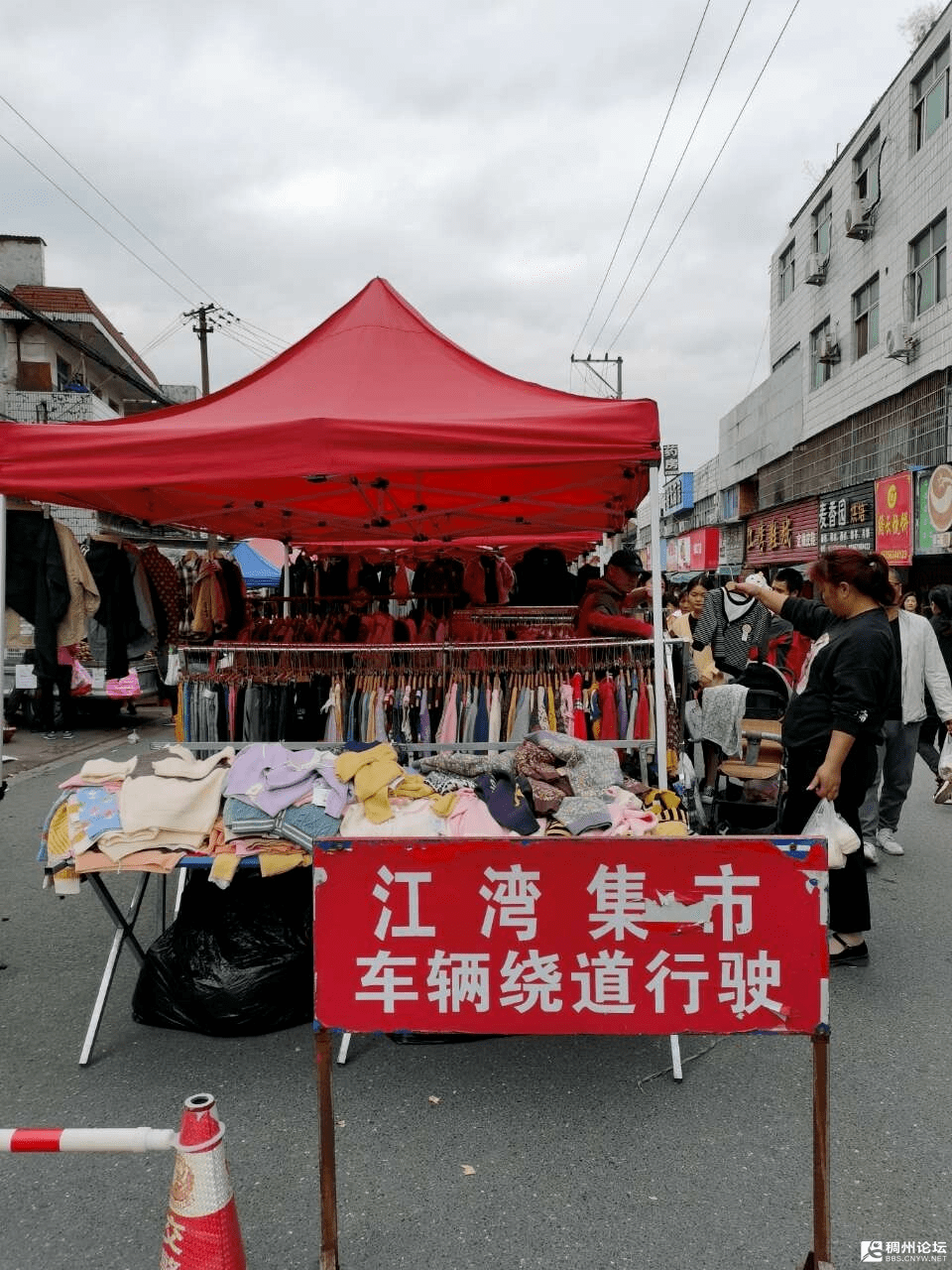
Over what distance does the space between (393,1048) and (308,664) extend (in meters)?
2.51

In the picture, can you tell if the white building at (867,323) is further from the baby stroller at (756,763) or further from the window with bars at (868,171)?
the baby stroller at (756,763)

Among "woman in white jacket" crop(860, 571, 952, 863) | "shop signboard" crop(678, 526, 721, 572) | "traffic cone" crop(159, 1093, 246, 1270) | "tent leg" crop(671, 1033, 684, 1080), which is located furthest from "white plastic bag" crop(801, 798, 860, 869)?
"shop signboard" crop(678, 526, 721, 572)

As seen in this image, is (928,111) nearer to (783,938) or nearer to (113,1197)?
(783,938)

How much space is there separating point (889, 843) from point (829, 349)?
59.4 ft

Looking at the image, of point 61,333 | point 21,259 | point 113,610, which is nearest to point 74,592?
point 113,610

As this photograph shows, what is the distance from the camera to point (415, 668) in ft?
17.1

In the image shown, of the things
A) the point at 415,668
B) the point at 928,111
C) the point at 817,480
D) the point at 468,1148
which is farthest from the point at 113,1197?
the point at 817,480

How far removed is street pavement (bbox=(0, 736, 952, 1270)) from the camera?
2.42 metres

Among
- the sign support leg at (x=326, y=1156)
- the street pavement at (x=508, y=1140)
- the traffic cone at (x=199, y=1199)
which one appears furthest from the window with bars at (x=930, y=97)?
the traffic cone at (x=199, y=1199)

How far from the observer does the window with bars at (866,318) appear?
18406mm

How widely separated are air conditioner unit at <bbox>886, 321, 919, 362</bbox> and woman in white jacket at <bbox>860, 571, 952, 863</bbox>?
40.9 ft

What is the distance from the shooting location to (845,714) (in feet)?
12.6

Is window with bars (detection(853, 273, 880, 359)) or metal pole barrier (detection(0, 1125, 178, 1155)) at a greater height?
window with bars (detection(853, 273, 880, 359))

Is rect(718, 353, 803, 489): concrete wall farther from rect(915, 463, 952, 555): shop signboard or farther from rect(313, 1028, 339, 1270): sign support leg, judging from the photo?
rect(313, 1028, 339, 1270): sign support leg
